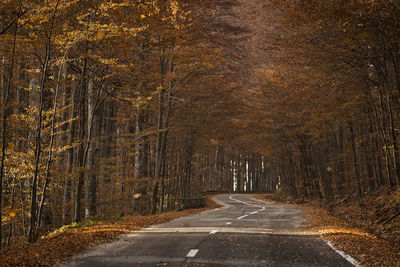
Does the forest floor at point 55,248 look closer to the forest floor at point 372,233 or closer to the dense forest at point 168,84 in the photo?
the dense forest at point 168,84

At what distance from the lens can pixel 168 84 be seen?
22.3 meters

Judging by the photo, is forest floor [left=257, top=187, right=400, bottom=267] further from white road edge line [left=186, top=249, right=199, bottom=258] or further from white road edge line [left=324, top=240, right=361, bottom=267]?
white road edge line [left=186, top=249, right=199, bottom=258]

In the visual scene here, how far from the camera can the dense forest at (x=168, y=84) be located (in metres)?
12.4

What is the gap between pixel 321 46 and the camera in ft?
50.5

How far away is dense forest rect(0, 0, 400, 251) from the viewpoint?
12.4 m

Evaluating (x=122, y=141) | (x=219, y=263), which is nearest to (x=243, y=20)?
(x=122, y=141)

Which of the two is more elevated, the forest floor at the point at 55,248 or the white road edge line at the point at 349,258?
the forest floor at the point at 55,248

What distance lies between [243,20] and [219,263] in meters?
18.1

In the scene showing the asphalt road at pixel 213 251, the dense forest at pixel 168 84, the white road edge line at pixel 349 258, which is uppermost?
the dense forest at pixel 168 84

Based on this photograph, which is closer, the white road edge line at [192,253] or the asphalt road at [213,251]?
the asphalt road at [213,251]

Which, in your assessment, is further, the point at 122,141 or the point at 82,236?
the point at 122,141

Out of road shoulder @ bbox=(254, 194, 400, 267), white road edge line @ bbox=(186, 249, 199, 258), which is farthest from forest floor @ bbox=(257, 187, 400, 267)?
white road edge line @ bbox=(186, 249, 199, 258)

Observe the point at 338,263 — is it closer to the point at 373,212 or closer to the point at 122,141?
the point at 373,212

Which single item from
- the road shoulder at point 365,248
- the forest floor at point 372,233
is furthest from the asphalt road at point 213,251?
the forest floor at point 372,233
